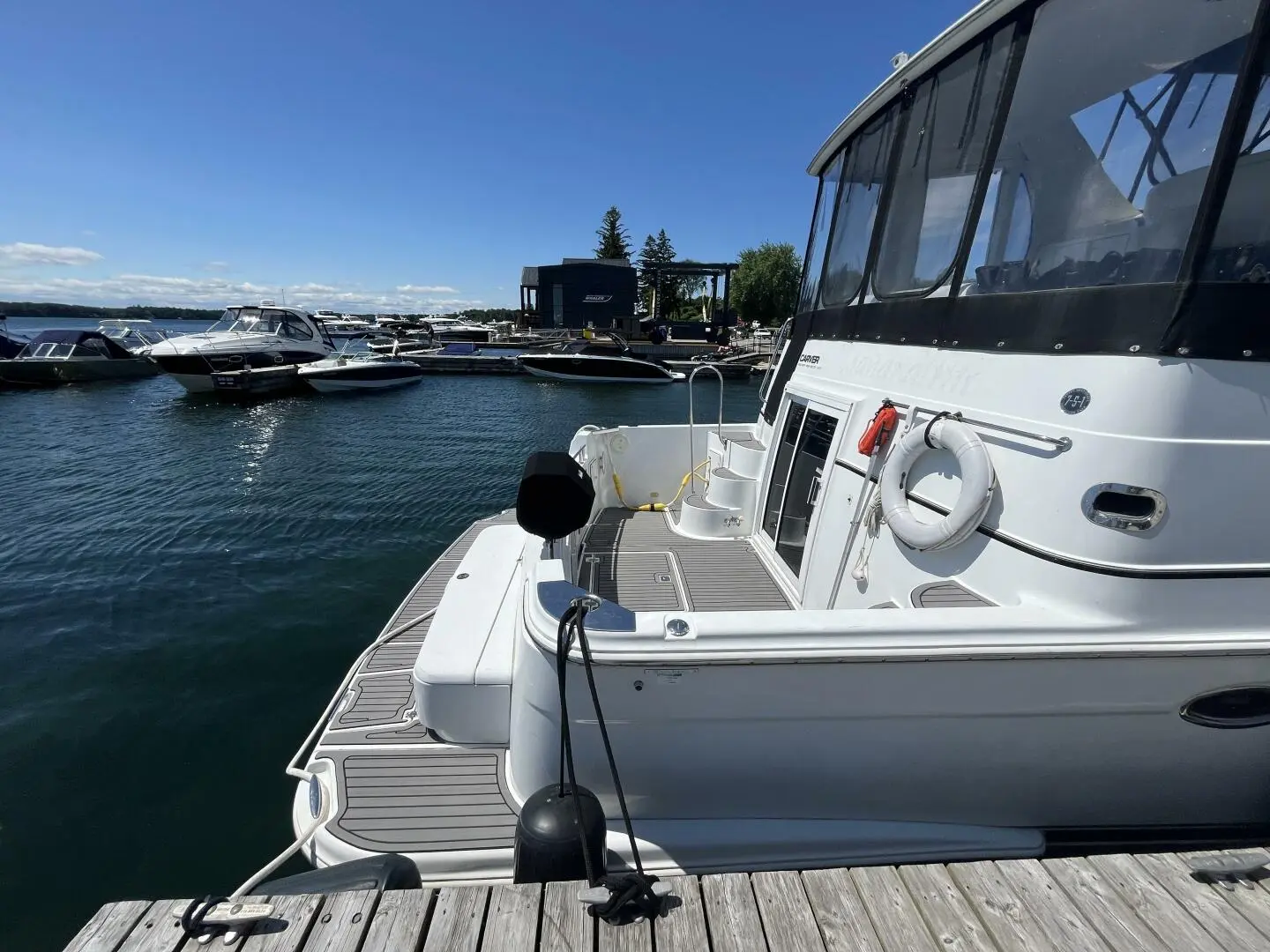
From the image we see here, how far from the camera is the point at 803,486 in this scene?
4.46 metres

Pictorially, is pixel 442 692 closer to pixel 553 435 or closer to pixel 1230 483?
pixel 1230 483

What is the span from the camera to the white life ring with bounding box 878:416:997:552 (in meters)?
2.61

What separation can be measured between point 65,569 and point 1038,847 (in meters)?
11.0

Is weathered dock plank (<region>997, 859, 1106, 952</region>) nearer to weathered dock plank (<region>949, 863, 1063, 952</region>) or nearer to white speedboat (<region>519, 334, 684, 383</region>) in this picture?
weathered dock plank (<region>949, 863, 1063, 952</region>)

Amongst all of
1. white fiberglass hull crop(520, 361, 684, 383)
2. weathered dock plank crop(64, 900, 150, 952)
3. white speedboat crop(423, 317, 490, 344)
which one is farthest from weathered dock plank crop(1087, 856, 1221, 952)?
white speedboat crop(423, 317, 490, 344)

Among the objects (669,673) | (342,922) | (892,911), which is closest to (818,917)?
(892,911)

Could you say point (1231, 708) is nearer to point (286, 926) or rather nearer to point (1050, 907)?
point (1050, 907)

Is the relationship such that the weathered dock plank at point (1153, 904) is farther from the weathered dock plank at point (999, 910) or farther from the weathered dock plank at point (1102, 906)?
the weathered dock plank at point (999, 910)

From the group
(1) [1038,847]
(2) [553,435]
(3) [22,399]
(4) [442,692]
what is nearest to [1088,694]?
(1) [1038,847]

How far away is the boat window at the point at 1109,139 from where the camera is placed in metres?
2.21

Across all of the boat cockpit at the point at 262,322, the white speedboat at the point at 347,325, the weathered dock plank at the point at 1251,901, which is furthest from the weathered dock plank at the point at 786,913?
the white speedboat at the point at 347,325

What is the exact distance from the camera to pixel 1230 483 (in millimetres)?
2152

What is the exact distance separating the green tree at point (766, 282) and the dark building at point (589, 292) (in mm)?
9321

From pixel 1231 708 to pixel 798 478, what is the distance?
2.63 metres
